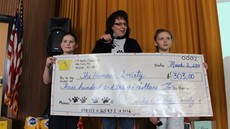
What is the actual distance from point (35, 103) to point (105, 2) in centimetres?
130

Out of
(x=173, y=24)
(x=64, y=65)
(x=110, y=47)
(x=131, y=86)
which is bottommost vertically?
(x=131, y=86)

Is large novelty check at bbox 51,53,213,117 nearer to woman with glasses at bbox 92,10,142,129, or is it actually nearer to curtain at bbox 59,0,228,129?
A: woman with glasses at bbox 92,10,142,129

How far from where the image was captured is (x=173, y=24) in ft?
8.30

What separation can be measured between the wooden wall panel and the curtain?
0.32m

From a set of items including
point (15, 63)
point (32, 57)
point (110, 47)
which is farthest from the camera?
point (32, 57)

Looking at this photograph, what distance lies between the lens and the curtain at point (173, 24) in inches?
89.7

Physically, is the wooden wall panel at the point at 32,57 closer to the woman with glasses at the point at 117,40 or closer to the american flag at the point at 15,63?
the american flag at the point at 15,63

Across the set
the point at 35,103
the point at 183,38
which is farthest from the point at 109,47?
the point at 35,103

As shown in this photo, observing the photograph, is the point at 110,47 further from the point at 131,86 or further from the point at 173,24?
the point at 173,24

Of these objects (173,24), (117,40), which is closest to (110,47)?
(117,40)

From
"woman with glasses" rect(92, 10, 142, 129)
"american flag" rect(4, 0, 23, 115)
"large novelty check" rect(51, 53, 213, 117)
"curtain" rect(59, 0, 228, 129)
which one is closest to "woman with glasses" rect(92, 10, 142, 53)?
"woman with glasses" rect(92, 10, 142, 129)

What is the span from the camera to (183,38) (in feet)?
8.01

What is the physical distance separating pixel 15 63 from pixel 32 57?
10.3 inches

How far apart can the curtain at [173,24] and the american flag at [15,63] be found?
0.57 m
